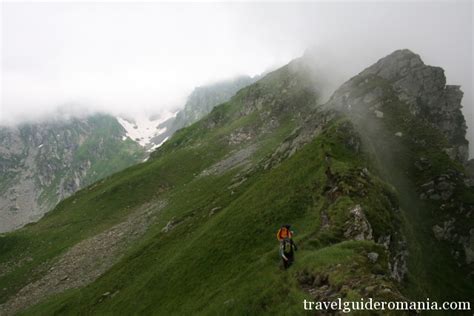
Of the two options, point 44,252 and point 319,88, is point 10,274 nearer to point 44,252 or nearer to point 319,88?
point 44,252

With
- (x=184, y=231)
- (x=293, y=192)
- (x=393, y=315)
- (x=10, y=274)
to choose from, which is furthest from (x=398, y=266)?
(x=10, y=274)

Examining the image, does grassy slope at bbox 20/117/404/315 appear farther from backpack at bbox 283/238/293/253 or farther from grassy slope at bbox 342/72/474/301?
grassy slope at bbox 342/72/474/301

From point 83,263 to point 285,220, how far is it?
49773 mm

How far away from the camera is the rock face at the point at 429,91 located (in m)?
106

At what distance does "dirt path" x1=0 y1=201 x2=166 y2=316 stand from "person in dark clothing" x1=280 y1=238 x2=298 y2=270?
1880 inches

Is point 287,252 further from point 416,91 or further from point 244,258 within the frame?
point 416,91

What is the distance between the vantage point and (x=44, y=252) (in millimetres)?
90188

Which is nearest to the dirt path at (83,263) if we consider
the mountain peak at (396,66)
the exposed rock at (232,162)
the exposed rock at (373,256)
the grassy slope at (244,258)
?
the grassy slope at (244,258)

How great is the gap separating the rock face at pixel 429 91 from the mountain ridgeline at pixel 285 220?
17.8 inches

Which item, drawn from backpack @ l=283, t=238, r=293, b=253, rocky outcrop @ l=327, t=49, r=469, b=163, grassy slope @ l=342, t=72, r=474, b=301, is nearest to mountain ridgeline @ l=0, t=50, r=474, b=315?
grassy slope @ l=342, t=72, r=474, b=301

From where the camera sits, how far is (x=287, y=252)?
96.9ft

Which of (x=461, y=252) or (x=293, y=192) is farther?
(x=461, y=252)

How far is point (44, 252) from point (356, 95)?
86.8 m

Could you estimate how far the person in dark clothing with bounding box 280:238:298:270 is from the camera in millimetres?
29308
